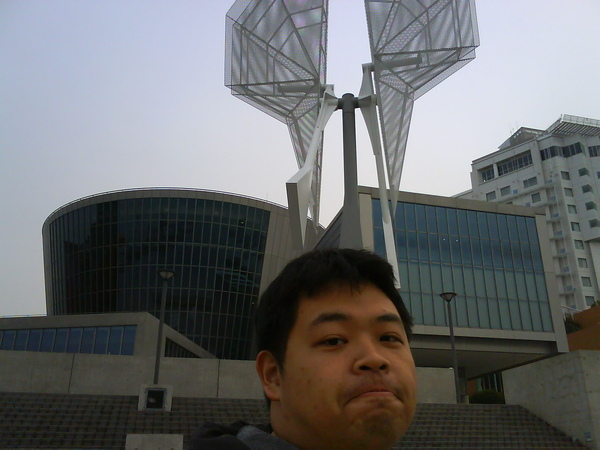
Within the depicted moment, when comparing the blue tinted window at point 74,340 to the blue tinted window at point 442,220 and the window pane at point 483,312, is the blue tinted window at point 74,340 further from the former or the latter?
the window pane at point 483,312

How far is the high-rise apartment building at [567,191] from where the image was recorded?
77.9 meters

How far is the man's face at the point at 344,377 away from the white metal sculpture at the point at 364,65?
60.5 ft

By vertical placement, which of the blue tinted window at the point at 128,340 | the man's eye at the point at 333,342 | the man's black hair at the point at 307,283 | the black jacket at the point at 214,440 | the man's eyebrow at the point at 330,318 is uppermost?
the blue tinted window at the point at 128,340

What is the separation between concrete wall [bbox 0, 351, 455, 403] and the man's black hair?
76.3 ft

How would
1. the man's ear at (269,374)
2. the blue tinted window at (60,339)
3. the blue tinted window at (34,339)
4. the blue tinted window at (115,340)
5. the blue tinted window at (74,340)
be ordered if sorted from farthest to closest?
the blue tinted window at (34,339) < the blue tinted window at (60,339) < the blue tinted window at (74,340) < the blue tinted window at (115,340) < the man's ear at (269,374)

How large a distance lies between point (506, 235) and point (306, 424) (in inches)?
1591

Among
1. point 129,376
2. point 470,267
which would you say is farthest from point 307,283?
point 470,267

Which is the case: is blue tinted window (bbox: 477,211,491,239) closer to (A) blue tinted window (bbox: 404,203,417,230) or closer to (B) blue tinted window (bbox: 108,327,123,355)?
(A) blue tinted window (bbox: 404,203,417,230)

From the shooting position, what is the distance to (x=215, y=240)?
4575cm

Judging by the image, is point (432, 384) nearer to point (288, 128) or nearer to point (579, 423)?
point (579, 423)

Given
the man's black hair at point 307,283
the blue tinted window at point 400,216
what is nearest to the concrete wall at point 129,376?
the blue tinted window at point 400,216

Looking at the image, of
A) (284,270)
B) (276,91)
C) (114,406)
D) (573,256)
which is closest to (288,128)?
(276,91)

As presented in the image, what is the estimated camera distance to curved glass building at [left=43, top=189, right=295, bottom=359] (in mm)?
44594

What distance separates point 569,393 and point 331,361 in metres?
19.7
